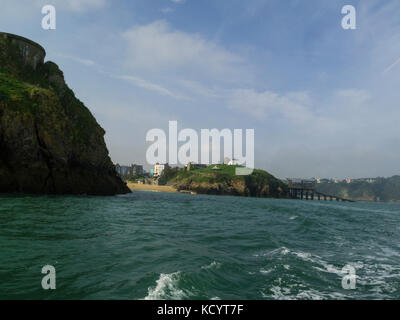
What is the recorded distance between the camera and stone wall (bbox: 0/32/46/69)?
58.3 metres

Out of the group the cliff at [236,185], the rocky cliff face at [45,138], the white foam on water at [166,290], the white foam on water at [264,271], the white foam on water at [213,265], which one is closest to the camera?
the white foam on water at [166,290]

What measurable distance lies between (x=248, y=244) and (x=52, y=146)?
152 ft

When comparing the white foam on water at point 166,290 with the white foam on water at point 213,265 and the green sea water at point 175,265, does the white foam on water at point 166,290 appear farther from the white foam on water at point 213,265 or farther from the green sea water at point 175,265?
the white foam on water at point 213,265

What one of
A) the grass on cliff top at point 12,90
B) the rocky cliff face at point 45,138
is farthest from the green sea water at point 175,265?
the grass on cliff top at point 12,90

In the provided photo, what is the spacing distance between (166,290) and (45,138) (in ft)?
163

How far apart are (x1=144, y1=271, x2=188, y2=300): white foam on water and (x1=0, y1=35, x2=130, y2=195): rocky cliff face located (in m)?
43.3

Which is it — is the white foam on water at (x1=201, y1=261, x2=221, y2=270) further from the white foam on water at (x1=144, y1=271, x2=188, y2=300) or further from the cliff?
the cliff

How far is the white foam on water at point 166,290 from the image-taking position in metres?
6.75

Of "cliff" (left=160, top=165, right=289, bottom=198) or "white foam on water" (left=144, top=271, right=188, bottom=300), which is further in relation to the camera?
"cliff" (left=160, top=165, right=289, bottom=198)

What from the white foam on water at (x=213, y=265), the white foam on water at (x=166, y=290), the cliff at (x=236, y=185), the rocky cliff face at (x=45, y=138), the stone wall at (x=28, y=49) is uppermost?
the stone wall at (x=28, y=49)

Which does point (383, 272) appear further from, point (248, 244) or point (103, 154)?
point (103, 154)

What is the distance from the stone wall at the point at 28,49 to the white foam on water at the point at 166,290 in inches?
2948

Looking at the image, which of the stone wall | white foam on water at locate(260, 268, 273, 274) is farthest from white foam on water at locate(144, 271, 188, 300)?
the stone wall
